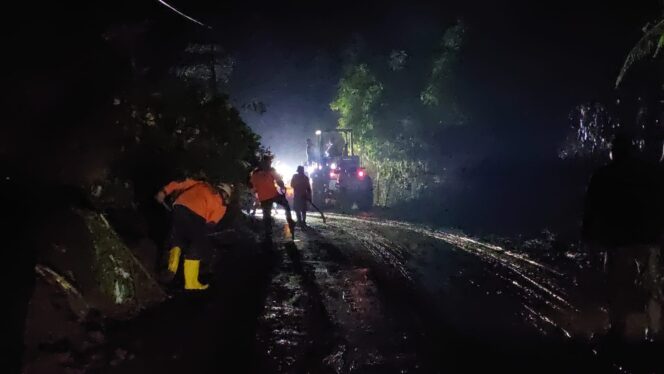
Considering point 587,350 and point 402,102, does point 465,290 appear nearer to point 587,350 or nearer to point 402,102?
point 587,350

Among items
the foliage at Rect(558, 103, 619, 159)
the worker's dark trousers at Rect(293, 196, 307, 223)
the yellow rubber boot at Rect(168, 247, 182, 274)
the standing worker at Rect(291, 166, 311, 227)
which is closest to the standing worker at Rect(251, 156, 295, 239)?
the standing worker at Rect(291, 166, 311, 227)

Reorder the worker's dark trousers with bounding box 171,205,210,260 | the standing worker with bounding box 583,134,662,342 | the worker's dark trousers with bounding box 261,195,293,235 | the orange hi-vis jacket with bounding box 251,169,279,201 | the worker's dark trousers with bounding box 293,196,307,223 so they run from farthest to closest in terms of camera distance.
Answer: the worker's dark trousers with bounding box 293,196,307,223 → the worker's dark trousers with bounding box 261,195,293,235 → the orange hi-vis jacket with bounding box 251,169,279,201 → the worker's dark trousers with bounding box 171,205,210,260 → the standing worker with bounding box 583,134,662,342

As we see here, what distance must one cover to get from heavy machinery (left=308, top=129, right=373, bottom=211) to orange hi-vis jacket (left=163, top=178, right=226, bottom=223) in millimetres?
18633

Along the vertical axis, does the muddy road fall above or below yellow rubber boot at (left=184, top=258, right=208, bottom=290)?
below

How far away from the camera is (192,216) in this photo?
6.87 meters

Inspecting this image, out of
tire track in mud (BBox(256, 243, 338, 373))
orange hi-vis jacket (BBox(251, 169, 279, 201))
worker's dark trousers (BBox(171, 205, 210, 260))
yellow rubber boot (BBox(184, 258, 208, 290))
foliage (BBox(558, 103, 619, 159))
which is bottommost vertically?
tire track in mud (BBox(256, 243, 338, 373))

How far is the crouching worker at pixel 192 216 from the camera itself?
6867 millimetres

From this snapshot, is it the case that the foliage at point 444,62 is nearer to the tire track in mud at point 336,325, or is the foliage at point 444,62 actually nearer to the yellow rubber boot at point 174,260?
the tire track in mud at point 336,325

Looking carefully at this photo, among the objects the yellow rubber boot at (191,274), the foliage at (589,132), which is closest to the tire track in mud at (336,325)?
the yellow rubber boot at (191,274)

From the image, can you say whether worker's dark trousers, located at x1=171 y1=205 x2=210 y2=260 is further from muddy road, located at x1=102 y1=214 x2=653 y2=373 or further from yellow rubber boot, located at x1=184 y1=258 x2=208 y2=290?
muddy road, located at x1=102 y1=214 x2=653 y2=373

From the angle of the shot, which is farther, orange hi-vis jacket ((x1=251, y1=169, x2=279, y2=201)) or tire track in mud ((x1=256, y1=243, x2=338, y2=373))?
orange hi-vis jacket ((x1=251, y1=169, x2=279, y2=201))

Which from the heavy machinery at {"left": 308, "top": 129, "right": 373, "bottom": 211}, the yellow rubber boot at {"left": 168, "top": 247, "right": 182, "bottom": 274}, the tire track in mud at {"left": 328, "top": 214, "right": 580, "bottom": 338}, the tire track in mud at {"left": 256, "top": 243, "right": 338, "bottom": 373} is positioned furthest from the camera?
the heavy machinery at {"left": 308, "top": 129, "right": 373, "bottom": 211}

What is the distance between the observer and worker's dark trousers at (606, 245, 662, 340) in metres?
4.92

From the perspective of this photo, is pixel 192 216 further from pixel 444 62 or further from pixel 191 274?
pixel 444 62
